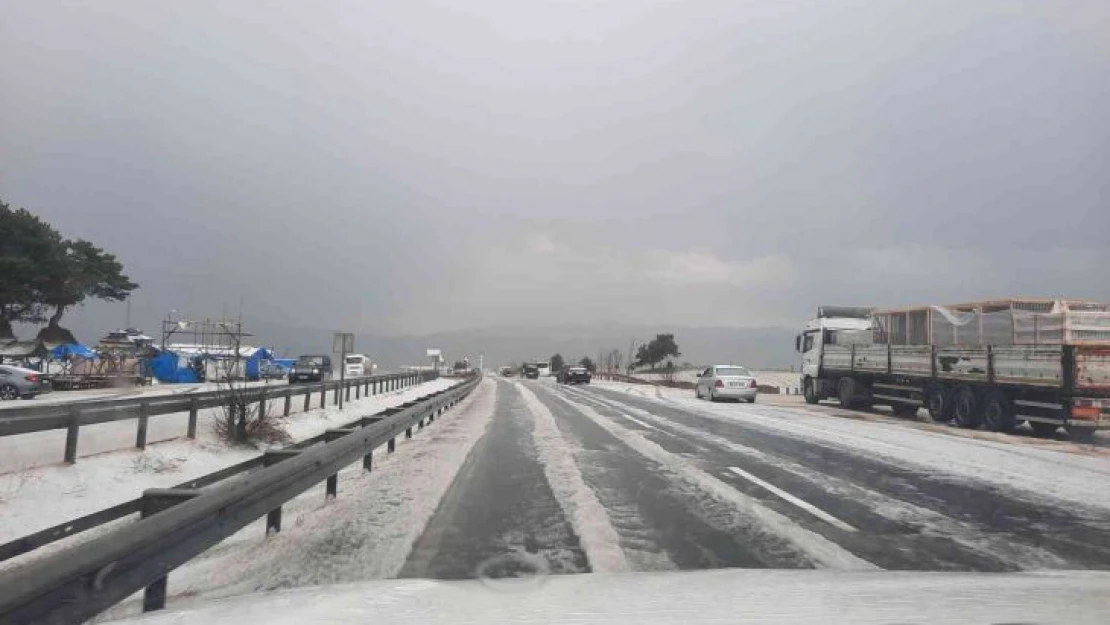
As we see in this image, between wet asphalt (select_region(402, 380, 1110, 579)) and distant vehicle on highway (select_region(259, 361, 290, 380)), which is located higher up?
distant vehicle on highway (select_region(259, 361, 290, 380))

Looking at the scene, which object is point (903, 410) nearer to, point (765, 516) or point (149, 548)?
point (765, 516)

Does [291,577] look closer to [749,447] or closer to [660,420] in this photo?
[749,447]

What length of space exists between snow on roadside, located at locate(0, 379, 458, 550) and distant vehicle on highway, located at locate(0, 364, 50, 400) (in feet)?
62.2

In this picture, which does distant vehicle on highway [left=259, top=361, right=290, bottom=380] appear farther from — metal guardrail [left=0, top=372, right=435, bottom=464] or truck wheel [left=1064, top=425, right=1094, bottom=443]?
truck wheel [left=1064, top=425, right=1094, bottom=443]

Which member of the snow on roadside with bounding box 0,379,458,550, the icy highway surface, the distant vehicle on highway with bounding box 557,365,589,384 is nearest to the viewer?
the icy highway surface

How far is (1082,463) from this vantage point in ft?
41.9

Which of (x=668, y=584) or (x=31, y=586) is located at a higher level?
(x=31, y=586)

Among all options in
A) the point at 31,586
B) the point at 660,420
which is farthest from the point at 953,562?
the point at 660,420

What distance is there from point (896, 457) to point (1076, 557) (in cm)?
714

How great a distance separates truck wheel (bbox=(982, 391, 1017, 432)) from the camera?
19062 millimetres

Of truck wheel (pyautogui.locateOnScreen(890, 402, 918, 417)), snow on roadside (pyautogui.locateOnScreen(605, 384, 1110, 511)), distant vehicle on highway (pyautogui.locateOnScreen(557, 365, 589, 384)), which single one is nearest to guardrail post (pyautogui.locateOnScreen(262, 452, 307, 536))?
snow on roadside (pyautogui.locateOnScreen(605, 384, 1110, 511))

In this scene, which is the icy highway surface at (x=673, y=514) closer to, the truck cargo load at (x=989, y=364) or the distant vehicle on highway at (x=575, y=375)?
the truck cargo load at (x=989, y=364)

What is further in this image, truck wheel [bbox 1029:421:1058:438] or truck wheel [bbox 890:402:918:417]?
truck wheel [bbox 890:402:918:417]

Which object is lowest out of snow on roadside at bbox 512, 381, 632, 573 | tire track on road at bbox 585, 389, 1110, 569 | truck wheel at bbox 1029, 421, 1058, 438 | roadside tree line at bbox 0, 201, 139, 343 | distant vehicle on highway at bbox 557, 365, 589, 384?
snow on roadside at bbox 512, 381, 632, 573
